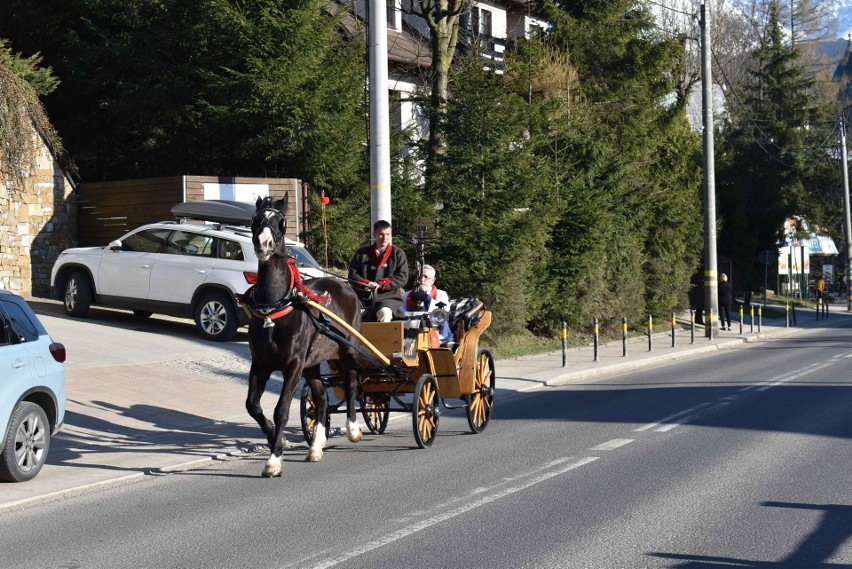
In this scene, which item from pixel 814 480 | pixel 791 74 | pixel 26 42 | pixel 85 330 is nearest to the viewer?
pixel 814 480

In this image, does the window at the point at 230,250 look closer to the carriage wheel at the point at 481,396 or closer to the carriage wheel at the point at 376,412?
the carriage wheel at the point at 376,412

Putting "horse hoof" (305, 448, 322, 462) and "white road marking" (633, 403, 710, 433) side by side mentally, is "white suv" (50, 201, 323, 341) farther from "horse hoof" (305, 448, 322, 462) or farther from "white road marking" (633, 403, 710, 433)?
"horse hoof" (305, 448, 322, 462)

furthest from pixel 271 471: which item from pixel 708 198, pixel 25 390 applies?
pixel 708 198

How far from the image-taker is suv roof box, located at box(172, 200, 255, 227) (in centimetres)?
2241

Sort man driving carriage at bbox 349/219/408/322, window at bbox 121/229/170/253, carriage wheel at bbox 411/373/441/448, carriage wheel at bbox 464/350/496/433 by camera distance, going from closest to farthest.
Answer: carriage wheel at bbox 411/373/441/448 < man driving carriage at bbox 349/219/408/322 < carriage wheel at bbox 464/350/496/433 < window at bbox 121/229/170/253

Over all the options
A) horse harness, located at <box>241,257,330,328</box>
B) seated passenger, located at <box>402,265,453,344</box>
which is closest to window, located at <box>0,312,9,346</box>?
horse harness, located at <box>241,257,330,328</box>

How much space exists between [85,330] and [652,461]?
1247 centimetres

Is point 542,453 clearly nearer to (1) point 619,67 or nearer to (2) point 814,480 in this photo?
(2) point 814,480

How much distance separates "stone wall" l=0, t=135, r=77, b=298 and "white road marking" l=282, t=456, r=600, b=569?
1715 centimetres

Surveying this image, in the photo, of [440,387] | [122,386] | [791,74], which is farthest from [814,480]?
[791,74]

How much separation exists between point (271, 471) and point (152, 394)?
5.62 metres

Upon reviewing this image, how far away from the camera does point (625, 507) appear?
8.38m

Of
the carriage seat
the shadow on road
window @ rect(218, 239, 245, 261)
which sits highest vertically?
window @ rect(218, 239, 245, 261)

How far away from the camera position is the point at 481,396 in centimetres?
1308
